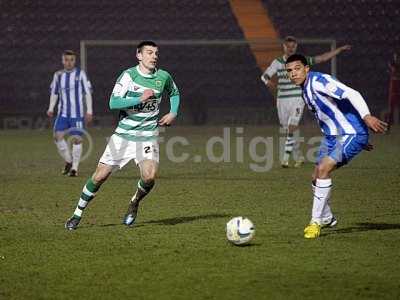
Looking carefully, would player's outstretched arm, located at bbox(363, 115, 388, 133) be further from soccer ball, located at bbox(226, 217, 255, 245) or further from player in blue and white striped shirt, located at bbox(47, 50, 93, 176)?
player in blue and white striped shirt, located at bbox(47, 50, 93, 176)

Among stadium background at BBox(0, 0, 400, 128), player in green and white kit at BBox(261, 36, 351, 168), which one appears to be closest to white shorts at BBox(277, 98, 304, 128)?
player in green and white kit at BBox(261, 36, 351, 168)

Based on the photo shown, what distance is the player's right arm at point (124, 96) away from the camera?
874 centimetres

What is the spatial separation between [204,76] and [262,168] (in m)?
10.9

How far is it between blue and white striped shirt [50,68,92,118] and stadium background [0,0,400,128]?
9685 millimetres

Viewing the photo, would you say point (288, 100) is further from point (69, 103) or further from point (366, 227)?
point (366, 227)

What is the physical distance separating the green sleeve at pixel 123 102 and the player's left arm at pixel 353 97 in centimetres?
183

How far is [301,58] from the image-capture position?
8.61 meters

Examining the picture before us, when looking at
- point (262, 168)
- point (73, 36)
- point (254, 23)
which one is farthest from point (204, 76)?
point (262, 168)

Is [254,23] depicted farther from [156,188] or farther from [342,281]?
[342,281]

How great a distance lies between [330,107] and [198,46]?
699 inches

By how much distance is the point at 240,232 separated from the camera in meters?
7.90

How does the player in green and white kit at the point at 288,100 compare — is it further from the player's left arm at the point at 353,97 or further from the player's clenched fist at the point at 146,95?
the player's left arm at the point at 353,97

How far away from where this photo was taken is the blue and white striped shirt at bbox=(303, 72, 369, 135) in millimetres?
8383

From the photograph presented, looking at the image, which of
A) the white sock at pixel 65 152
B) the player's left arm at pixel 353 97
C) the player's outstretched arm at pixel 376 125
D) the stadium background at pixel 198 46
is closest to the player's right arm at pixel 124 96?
the player's left arm at pixel 353 97
